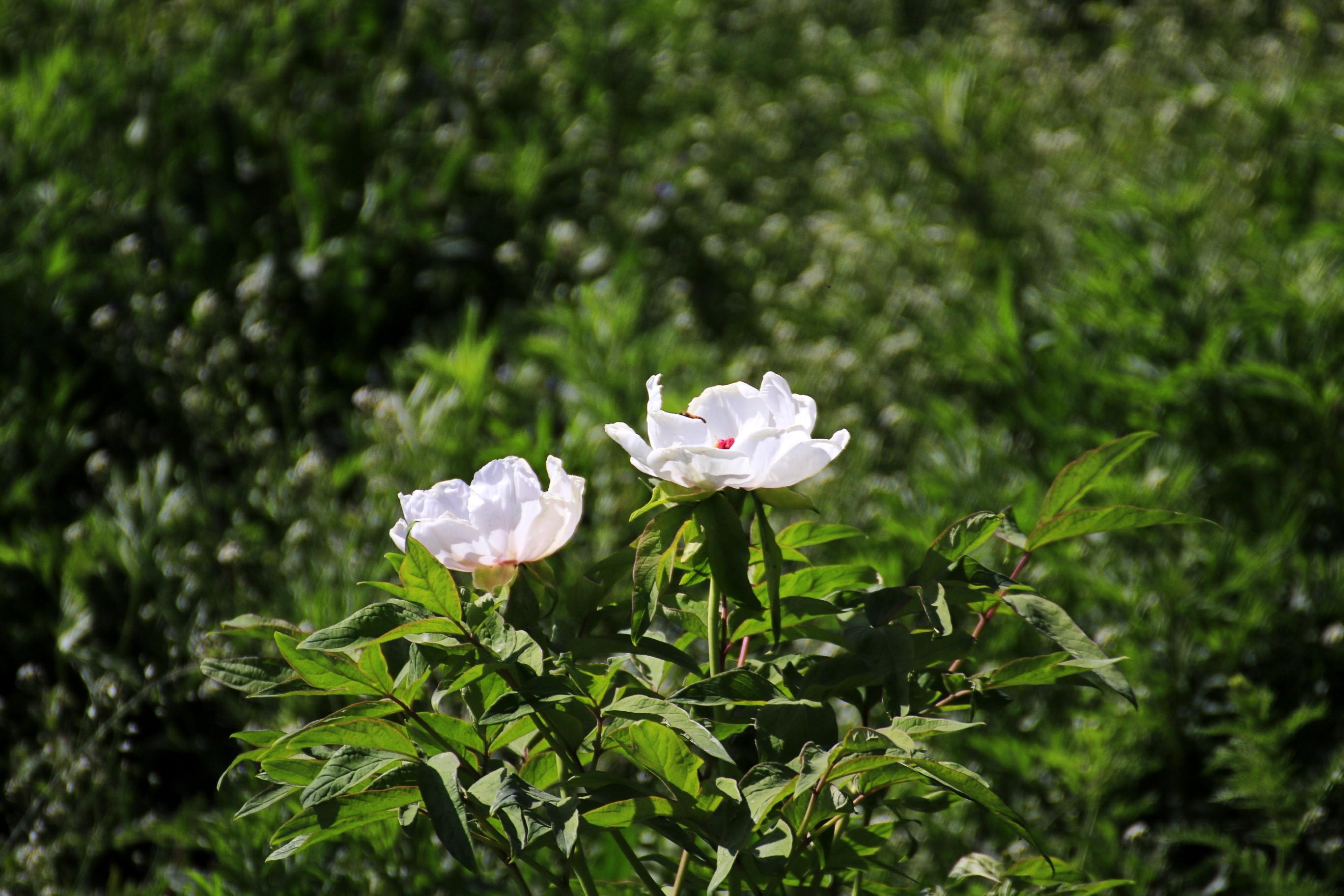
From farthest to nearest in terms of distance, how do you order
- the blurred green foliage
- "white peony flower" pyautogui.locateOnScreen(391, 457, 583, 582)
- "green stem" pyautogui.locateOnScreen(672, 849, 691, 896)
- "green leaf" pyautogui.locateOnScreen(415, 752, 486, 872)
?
1. the blurred green foliage
2. "green stem" pyautogui.locateOnScreen(672, 849, 691, 896)
3. "white peony flower" pyautogui.locateOnScreen(391, 457, 583, 582)
4. "green leaf" pyautogui.locateOnScreen(415, 752, 486, 872)

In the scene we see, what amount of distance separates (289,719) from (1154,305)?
209 centimetres

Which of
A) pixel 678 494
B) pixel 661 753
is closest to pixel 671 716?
pixel 661 753

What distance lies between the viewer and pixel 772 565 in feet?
2.97

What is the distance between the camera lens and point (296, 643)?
98cm

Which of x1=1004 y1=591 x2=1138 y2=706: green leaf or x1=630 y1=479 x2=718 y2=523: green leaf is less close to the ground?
x1=630 y1=479 x2=718 y2=523: green leaf

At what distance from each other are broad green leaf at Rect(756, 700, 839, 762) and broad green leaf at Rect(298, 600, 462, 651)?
0.94 feet

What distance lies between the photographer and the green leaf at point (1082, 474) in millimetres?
1026

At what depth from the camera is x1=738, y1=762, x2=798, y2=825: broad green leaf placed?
0.89 meters

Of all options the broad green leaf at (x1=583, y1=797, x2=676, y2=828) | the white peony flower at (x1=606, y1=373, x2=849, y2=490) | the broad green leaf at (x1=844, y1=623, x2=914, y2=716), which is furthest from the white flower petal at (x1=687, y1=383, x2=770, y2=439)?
the broad green leaf at (x1=583, y1=797, x2=676, y2=828)

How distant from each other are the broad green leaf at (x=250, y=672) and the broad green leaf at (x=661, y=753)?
30 cm

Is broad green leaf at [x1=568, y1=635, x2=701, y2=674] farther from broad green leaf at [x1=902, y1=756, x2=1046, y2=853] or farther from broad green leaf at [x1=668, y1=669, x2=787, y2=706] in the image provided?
broad green leaf at [x1=902, y1=756, x2=1046, y2=853]

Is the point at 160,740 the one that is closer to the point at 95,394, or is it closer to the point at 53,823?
the point at 53,823

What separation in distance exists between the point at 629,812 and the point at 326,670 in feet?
0.94

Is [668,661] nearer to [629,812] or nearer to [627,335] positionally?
[629,812]
